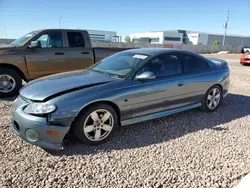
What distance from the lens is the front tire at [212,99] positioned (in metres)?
4.59

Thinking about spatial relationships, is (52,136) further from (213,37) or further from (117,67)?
(213,37)

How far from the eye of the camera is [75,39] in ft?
21.0

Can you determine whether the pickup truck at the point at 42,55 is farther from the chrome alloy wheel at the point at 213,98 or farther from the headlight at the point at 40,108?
the chrome alloy wheel at the point at 213,98

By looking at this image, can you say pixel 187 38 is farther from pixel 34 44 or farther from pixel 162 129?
pixel 162 129

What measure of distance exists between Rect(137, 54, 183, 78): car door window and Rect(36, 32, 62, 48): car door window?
3.56m

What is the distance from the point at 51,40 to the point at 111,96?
3.86 m

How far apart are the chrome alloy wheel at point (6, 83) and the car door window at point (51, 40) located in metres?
1.29

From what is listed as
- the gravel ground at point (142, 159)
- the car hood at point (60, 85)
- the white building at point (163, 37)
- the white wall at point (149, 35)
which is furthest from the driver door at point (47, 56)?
the white wall at point (149, 35)

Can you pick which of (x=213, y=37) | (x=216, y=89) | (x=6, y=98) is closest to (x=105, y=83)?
(x=216, y=89)

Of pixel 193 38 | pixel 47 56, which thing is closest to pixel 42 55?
pixel 47 56

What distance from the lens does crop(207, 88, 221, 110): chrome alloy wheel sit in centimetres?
467

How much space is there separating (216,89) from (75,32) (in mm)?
4473

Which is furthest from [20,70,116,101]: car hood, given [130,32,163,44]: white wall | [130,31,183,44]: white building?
[130,32,163,44]: white wall

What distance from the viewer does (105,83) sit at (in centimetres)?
325
